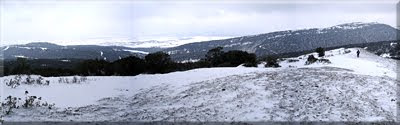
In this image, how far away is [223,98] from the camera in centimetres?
1270

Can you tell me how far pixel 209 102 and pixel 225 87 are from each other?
1722 mm

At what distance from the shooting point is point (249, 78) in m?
15.3

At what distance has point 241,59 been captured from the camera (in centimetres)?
3766

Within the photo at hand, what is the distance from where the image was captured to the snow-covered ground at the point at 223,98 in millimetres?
11086

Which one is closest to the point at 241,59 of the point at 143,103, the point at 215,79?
the point at 215,79

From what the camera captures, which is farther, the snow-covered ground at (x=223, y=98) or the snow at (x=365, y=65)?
the snow at (x=365, y=65)

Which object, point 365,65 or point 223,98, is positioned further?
point 365,65

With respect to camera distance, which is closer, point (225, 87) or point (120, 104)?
point (120, 104)

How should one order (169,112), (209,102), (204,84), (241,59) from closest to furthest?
(169,112) → (209,102) → (204,84) → (241,59)

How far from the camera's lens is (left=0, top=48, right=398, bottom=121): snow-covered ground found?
11.1 metres

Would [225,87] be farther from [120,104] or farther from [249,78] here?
[120,104]

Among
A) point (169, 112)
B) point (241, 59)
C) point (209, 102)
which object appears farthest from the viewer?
point (241, 59)

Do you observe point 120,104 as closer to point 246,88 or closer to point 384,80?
point 246,88

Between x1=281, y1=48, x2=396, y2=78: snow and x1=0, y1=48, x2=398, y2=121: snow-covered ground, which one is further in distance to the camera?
x1=281, y1=48, x2=396, y2=78: snow
